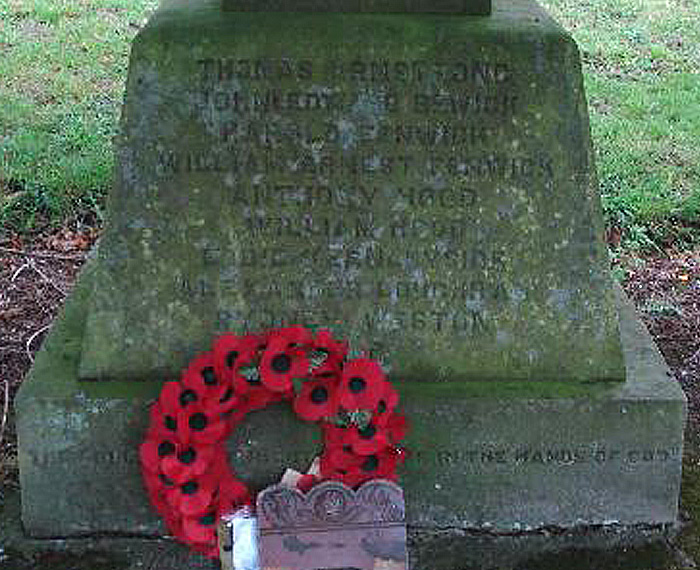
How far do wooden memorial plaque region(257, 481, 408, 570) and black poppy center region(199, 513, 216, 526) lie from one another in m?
0.17

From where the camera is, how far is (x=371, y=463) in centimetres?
301

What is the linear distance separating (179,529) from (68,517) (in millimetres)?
→ 341

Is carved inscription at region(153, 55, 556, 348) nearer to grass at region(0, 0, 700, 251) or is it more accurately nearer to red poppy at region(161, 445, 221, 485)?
red poppy at region(161, 445, 221, 485)

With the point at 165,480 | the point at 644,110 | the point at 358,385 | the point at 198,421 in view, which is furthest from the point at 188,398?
the point at 644,110

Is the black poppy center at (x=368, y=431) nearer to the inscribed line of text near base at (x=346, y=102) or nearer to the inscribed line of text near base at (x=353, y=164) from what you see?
the inscribed line of text near base at (x=353, y=164)

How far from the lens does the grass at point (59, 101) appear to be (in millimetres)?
5738

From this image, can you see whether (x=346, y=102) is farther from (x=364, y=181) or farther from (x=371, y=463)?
(x=371, y=463)

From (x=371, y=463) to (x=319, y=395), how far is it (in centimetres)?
22

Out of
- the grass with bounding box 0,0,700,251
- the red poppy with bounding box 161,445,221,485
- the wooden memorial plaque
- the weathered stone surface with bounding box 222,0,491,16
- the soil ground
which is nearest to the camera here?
the wooden memorial plaque

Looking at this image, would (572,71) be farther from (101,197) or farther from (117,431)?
(101,197)

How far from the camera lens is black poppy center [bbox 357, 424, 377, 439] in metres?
2.99

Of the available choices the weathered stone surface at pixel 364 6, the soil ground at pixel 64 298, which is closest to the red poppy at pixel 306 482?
the soil ground at pixel 64 298

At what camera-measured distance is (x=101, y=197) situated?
5.77 meters

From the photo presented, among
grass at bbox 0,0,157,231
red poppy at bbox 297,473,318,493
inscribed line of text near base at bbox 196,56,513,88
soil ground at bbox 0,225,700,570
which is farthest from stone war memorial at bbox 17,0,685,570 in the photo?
grass at bbox 0,0,157,231
